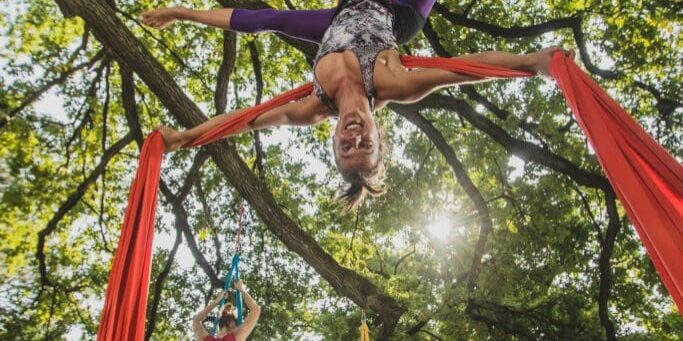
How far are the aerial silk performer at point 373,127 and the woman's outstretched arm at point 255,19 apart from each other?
0.23 feet

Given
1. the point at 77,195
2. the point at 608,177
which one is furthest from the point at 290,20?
the point at 77,195

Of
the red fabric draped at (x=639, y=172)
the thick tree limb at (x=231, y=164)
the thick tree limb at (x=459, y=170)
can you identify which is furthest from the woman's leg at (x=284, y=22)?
the thick tree limb at (x=459, y=170)

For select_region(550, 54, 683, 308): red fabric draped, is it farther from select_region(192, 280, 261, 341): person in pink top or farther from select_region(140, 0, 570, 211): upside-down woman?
select_region(192, 280, 261, 341): person in pink top

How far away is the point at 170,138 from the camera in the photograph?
2.47 meters

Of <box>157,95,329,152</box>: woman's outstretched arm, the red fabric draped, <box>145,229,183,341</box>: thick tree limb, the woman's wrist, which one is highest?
the woman's wrist

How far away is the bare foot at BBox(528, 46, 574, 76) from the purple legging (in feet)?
3.66

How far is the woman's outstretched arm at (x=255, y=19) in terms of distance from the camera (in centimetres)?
288

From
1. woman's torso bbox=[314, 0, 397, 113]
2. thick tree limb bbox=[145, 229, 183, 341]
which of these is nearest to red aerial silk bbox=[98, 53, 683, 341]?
woman's torso bbox=[314, 0, 397, 113]

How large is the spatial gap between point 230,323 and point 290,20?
2860mm

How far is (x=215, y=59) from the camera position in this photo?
6504mm

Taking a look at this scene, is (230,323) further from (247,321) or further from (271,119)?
(271,119)

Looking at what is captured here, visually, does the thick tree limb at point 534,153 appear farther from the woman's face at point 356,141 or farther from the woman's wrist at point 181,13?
the woman's wrist at point 181,13

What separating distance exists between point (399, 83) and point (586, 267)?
4.60m

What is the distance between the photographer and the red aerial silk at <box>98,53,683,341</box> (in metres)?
1.35
